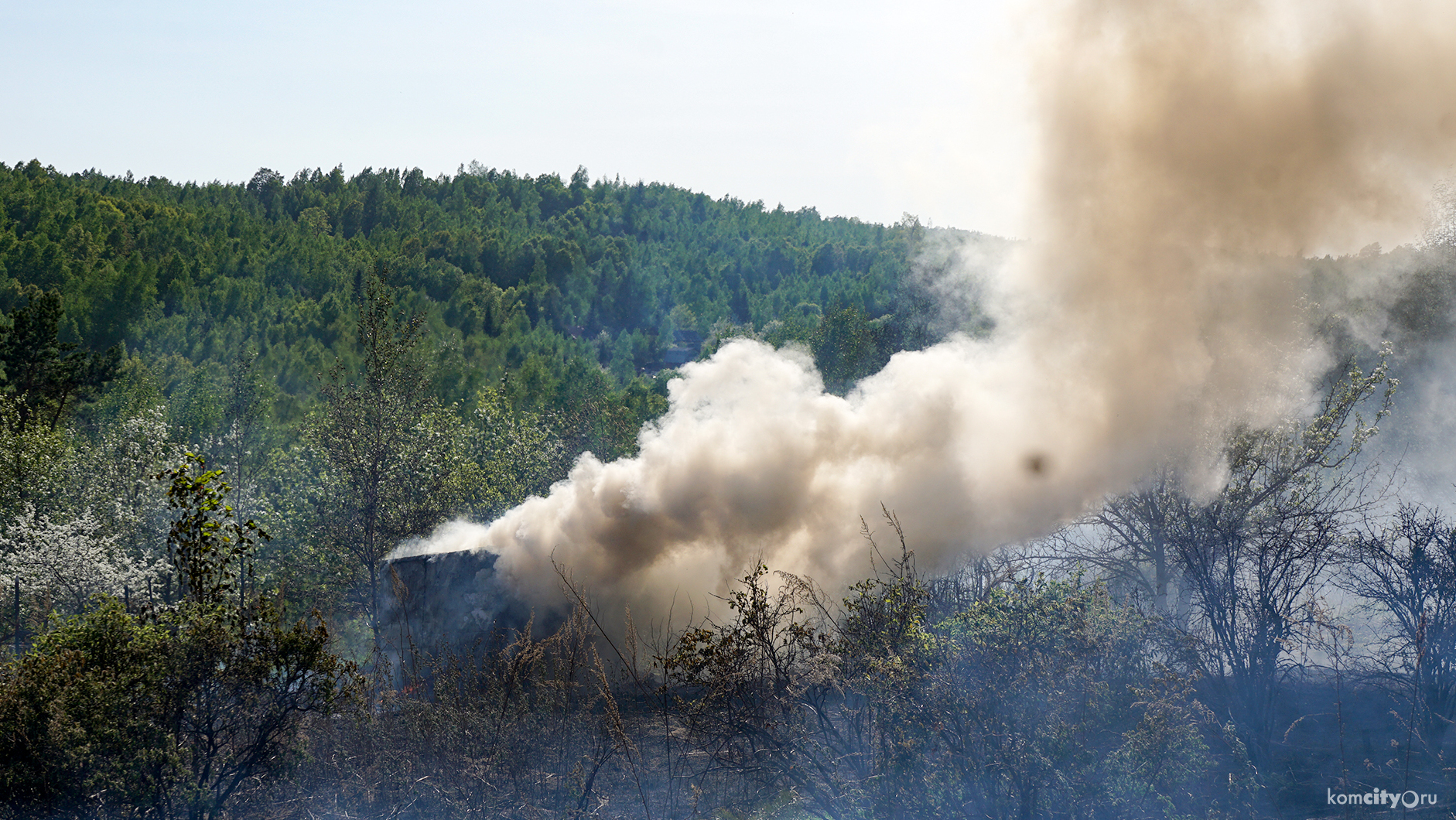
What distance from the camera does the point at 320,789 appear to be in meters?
14.1

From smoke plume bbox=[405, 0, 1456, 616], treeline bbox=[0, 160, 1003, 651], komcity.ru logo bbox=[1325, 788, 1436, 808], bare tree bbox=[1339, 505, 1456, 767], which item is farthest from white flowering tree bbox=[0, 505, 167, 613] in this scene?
bare tree bbox=[1339, 505, 1456, 767]

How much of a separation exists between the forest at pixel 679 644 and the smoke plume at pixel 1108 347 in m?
0.76

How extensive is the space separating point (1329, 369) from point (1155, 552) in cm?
576

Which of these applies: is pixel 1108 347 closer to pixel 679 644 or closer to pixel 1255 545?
pixel 1255 545

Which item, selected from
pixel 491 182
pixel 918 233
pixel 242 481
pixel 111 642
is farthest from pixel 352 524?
pixel 491 182

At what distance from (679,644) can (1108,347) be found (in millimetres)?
9710

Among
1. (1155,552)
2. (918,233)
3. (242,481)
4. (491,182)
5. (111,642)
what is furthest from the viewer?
(491,182)

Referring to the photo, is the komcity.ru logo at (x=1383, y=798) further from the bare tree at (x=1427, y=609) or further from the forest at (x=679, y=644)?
the bare tree at (x=1427, y=609)

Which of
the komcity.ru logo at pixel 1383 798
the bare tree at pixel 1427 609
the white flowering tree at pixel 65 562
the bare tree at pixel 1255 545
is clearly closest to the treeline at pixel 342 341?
the white flowering tree at pixel 65 562

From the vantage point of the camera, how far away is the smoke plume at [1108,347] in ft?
59.2

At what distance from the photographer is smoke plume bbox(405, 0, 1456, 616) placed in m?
18.0

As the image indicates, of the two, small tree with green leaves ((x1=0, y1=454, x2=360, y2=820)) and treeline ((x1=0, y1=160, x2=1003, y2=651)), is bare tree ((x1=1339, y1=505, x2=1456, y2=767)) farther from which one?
treeline ((x1=0, y1=160, x2=1003, y2=651))

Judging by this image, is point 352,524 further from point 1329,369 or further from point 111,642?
point 1329,369

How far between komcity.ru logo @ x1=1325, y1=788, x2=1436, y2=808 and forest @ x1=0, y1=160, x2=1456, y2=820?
0.08 metres
